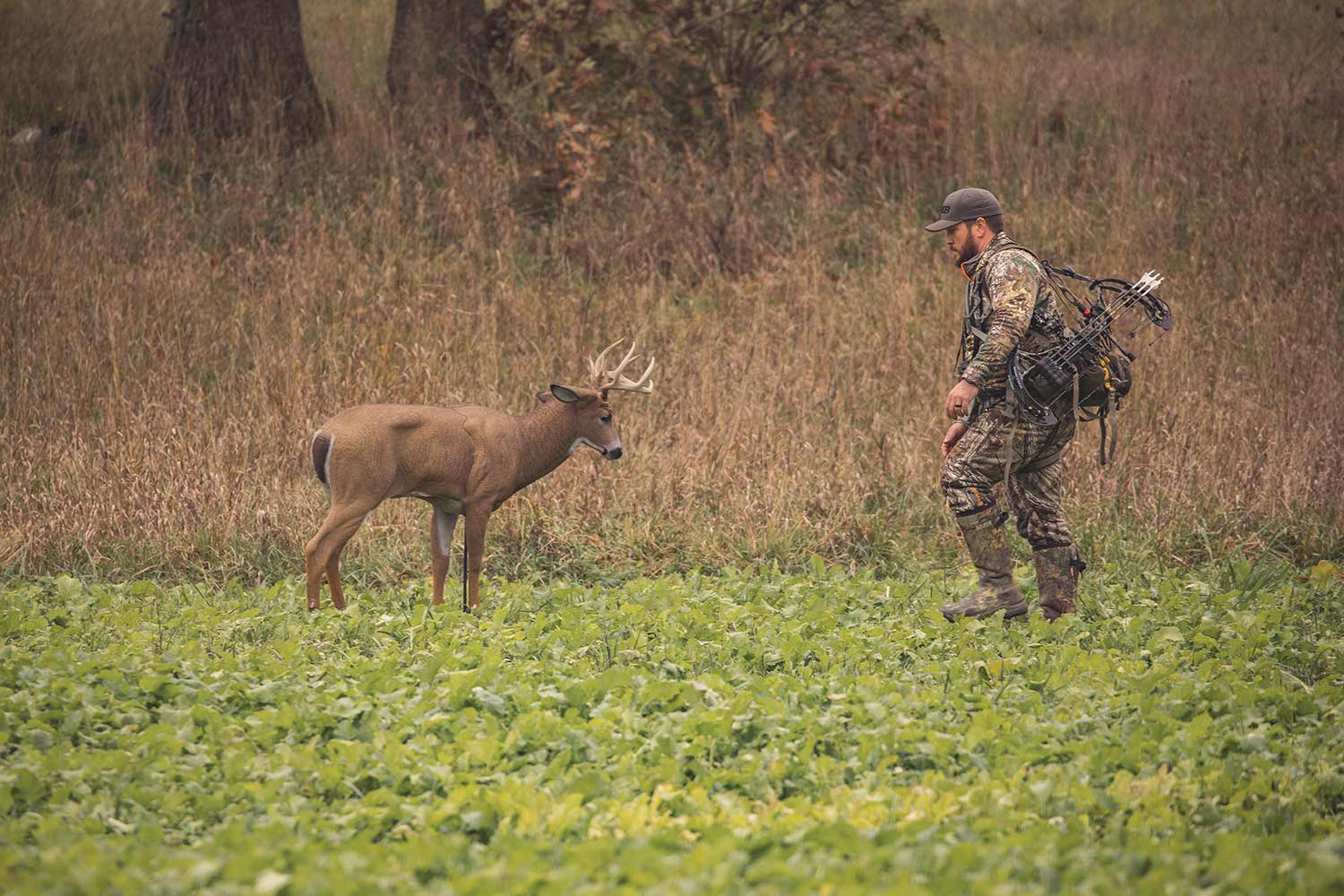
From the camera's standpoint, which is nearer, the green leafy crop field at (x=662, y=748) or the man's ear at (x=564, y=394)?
the green leafy crop field at (x=662, y=748)

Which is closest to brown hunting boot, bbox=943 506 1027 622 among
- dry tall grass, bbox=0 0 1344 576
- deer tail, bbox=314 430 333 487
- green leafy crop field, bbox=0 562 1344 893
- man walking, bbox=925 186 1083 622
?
man walking, bbox=925 186 1083 622

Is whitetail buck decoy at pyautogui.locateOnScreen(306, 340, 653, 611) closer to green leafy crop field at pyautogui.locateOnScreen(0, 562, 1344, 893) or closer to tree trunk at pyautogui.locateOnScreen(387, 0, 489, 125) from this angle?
green leafy crop field at pyautogui.locateOnScreen(0, 562, 1344, 893)

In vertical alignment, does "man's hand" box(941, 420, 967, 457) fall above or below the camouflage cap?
below

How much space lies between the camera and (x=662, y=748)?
5676 mm

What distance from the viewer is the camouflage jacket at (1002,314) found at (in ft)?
25.0

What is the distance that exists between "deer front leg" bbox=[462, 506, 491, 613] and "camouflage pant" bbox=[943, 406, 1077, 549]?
2.63m

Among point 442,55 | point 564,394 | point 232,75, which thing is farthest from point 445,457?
point 232,75

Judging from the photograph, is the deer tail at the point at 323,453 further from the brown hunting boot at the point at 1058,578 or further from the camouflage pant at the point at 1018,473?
the brown hunting boot at the point at 1058,578

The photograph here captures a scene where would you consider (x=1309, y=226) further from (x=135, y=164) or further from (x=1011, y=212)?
(x=135, y=164)

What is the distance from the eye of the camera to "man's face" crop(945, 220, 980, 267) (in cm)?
802

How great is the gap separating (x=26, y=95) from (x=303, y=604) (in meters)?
12.4

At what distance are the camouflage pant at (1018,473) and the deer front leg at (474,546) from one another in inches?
103

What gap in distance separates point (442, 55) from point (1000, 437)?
1184cm

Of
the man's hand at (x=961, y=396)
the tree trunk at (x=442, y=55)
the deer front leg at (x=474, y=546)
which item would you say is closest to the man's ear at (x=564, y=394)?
the deer front leg at (x=474, y=546)
